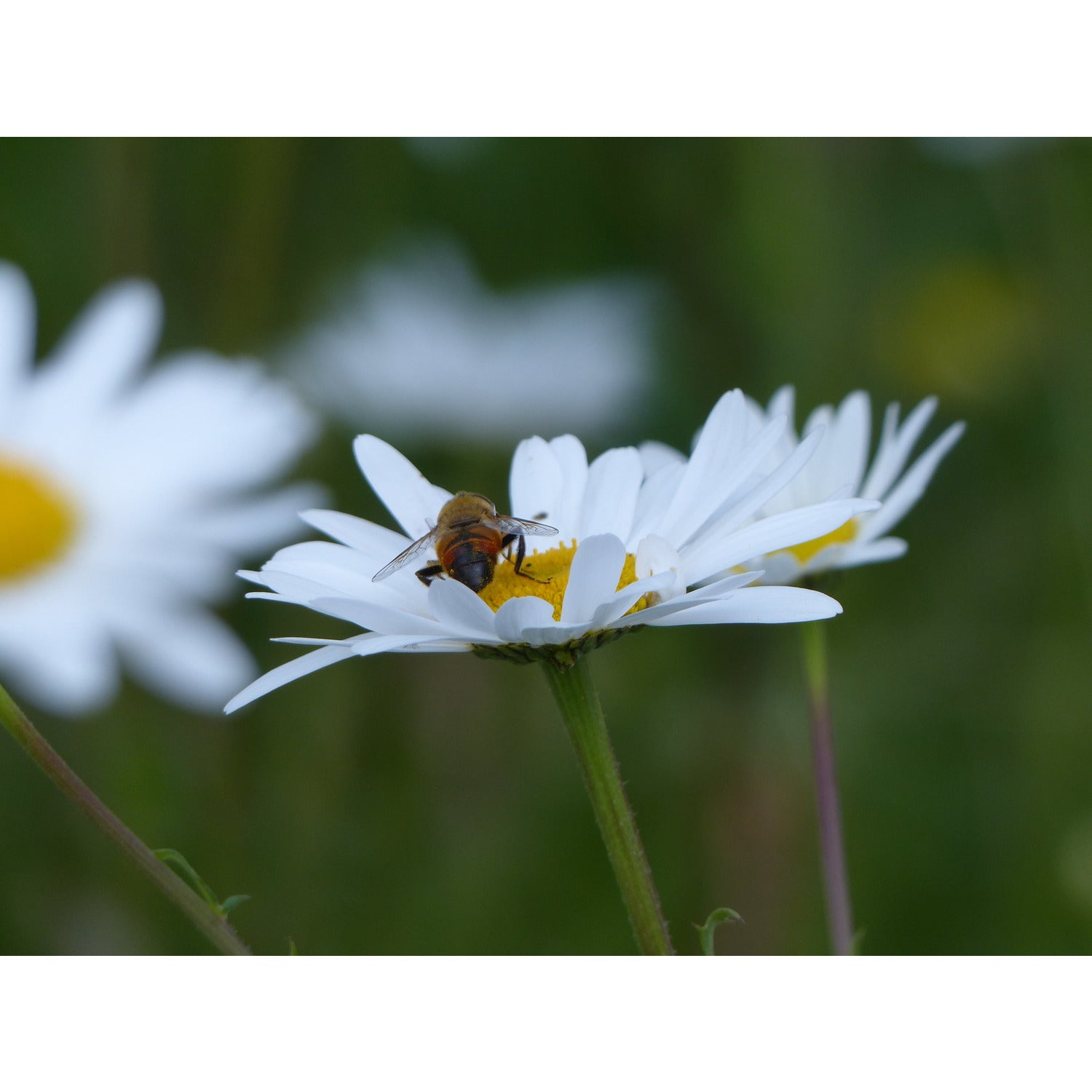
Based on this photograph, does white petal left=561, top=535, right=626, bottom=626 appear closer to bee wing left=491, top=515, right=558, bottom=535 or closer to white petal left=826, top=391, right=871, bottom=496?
bee wing left=491, top=515, right=558, bottom=535

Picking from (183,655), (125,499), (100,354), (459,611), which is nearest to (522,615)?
(459,611)

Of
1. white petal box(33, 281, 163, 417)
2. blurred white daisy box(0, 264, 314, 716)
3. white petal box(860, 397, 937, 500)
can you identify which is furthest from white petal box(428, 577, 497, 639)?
white petal box(33, 281, 163, 417)

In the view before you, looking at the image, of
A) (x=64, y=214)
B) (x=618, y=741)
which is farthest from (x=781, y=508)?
(x=64, y=214)

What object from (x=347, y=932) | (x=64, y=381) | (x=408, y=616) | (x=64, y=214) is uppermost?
(x=64, y=214)

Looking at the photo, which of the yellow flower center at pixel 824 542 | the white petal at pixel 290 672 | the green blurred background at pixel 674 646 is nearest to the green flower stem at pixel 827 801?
the yellow flower center at pixel 824 542

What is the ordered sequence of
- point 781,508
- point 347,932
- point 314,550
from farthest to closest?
point 347,932
point 781,508
point 314,550

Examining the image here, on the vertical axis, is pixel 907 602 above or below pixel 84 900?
above
